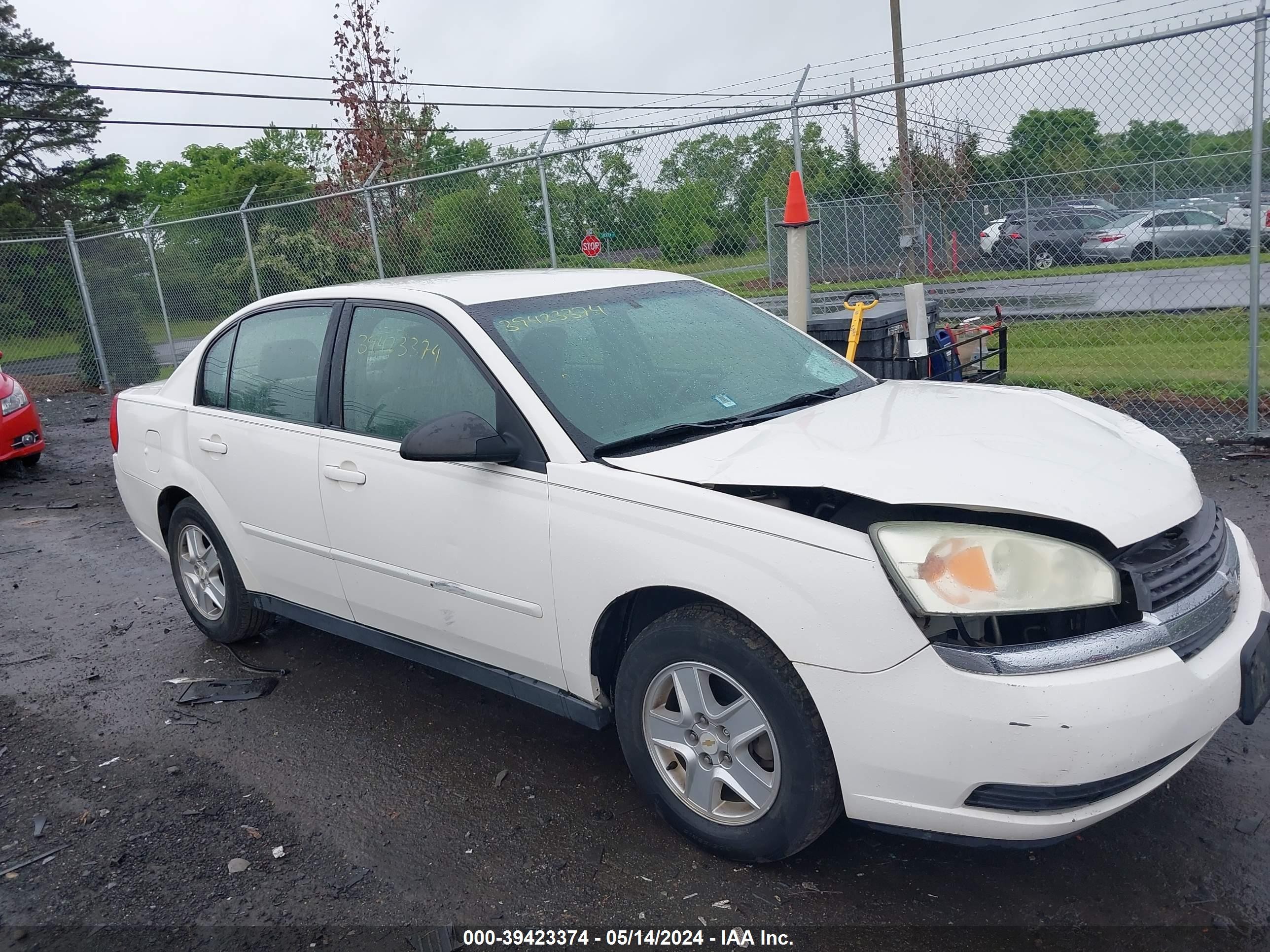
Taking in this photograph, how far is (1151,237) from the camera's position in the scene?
781cm

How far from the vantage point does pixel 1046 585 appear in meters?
2.48

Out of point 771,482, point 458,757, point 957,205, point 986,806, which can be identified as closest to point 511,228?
point 957,205

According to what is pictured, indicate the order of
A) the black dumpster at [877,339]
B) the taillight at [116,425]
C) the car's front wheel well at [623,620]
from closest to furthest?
the car's front wheel well at [623,620], the taillight at [116,425], the black dumpster at [877,339]

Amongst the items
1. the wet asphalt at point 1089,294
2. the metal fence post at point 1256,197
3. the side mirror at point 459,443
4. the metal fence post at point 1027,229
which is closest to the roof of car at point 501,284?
the side mirror at point 459,443

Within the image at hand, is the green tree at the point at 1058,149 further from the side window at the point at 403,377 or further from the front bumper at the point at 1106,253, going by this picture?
the side window at the point at 403,377

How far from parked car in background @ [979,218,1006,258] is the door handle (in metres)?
6.00

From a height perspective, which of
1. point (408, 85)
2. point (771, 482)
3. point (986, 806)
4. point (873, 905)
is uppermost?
point (408, 85)

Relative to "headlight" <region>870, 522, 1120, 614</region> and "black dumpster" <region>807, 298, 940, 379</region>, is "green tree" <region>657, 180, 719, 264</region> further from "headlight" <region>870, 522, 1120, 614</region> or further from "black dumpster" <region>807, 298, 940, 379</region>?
"headlight" <region>870, 522, 1120, 614</region>

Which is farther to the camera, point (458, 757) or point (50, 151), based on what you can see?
point (50, 151)

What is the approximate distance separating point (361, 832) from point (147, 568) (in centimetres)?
402

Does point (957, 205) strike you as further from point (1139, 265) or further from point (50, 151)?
point (50, 151)

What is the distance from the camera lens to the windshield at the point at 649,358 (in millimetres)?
3391

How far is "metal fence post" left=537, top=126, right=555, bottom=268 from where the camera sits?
9039 mm

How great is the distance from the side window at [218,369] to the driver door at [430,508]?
96 centimetres
